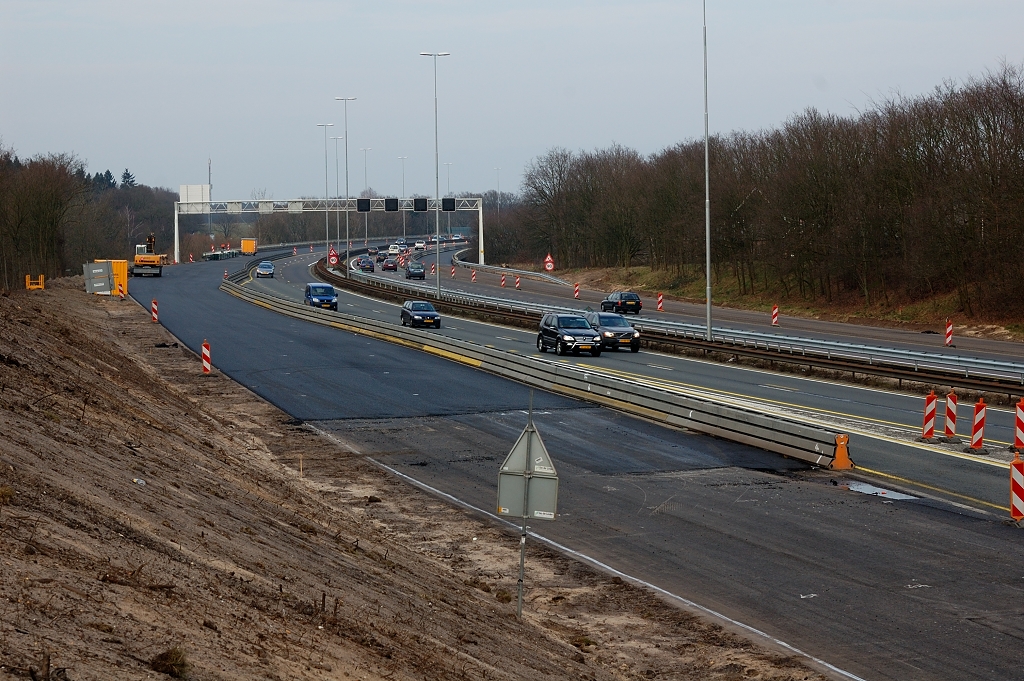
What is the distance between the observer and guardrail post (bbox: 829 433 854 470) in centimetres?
2109

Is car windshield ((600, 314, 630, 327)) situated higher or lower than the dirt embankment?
higher

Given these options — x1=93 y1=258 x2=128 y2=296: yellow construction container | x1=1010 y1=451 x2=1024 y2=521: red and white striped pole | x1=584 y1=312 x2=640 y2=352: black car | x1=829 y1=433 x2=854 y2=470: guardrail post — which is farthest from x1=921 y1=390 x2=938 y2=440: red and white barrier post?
x1=93 y1=258 x2=128 y2=296: yellow construction container

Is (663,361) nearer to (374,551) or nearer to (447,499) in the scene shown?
(447,499)

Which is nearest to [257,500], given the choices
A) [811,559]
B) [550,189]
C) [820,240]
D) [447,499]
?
[447,499]

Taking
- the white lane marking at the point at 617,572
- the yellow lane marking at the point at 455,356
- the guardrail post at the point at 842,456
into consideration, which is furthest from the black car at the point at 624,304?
the guardrail post at the point at 842,456

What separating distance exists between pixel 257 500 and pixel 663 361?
27.9 m

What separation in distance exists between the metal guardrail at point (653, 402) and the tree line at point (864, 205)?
26.9 metres

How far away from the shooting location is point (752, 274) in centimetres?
7288

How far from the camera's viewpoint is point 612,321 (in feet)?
151

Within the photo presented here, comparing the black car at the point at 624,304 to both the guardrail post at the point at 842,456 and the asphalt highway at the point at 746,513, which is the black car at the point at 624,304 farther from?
the guardrail post at the point at 842,456

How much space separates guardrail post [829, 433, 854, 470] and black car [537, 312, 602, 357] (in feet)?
70.9

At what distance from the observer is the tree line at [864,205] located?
5150 centimetres

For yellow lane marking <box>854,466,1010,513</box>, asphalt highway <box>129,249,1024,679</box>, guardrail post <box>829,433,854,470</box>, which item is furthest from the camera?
guardrail post <box>829,433,854,470</box>

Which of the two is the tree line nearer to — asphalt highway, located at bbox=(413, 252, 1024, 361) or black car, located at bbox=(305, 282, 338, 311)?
asphalt highway, located at bbox=(413, 252, 1024, 361)
